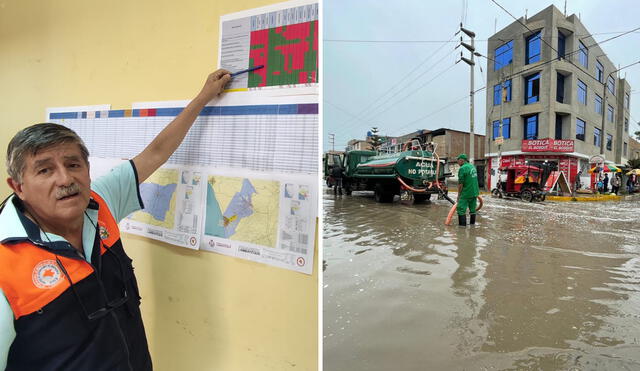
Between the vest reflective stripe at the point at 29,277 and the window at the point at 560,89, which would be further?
the window at the point at 560,89

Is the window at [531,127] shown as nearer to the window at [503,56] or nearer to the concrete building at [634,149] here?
the window at [503,56]

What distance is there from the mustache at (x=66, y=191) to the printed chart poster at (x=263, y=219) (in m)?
0.27

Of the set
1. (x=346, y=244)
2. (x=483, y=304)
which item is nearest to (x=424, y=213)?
(x=346, y=244)

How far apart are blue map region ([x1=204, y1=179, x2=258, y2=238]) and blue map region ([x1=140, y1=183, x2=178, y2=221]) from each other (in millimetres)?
130

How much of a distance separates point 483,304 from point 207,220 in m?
1.28

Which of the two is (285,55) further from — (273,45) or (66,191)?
(66,191)

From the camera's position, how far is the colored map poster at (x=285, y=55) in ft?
2.11

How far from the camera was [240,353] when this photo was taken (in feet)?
2.55

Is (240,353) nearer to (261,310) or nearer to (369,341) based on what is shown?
(261,310)

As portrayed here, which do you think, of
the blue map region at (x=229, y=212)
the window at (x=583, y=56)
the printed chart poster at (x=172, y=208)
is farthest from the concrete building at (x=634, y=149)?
the printed chart poster at (x=172, y=208)

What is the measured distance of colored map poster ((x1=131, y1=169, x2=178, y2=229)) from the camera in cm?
85

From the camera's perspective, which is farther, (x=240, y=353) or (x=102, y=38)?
(x=102, y=38)

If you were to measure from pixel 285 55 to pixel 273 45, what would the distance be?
40 mm

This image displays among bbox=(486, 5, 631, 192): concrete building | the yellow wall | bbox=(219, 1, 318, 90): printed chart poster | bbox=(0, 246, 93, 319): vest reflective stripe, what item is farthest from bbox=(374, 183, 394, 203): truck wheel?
bbox=(0, 246, 93, 319): vest reflective stripe
